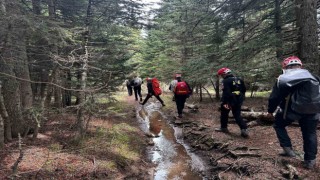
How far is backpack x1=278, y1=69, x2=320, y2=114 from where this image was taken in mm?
5074

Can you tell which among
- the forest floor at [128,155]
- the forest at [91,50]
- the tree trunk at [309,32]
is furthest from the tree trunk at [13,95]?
the tree trunk at [309,32]

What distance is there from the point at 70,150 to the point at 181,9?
502 inches

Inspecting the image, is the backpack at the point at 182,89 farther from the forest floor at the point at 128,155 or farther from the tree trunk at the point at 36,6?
the tree trunk at the point at 36,6

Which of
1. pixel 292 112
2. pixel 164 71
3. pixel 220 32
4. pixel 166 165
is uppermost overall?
pixel 220 32

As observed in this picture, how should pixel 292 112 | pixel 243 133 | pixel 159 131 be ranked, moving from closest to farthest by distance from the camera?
1. pixel 292 112
2. pixel 243 133
3. pixel 159 131

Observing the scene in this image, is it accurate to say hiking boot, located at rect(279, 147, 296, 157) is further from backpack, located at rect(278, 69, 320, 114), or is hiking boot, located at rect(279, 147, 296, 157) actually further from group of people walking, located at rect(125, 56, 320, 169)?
backpack, located at rect(278, 69, 320, 114)

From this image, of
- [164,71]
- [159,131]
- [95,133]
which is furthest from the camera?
[164,71]

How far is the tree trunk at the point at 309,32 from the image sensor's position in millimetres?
8719

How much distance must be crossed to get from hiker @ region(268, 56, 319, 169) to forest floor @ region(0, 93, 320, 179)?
0.31 m

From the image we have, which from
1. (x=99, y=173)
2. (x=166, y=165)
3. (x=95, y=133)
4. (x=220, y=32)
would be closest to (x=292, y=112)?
(x=166, y=165)

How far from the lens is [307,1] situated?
872cm

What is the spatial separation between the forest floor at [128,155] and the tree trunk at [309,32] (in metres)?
2.56

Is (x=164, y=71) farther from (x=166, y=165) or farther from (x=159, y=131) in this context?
(x=166, y=165)

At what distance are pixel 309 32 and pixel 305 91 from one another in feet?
15.6
